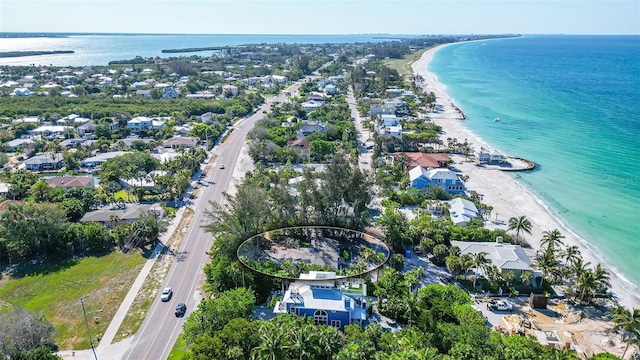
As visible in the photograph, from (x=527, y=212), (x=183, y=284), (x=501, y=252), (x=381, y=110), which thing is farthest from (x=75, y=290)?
(x=381, y=110)

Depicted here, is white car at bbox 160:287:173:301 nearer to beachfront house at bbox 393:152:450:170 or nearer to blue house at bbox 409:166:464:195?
blue house at bbox 409:166:464:195

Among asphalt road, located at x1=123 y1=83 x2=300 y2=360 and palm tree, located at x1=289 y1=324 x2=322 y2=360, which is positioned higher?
palm tree, located at x1=289 y1=324 x2=322 y2=360

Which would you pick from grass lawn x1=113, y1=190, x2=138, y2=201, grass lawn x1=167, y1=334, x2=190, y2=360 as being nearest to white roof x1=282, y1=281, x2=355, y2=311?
grass lawn x1=167, y1=334, x2=190, y2=360

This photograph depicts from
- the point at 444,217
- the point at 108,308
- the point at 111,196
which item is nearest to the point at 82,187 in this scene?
the point at 111,196

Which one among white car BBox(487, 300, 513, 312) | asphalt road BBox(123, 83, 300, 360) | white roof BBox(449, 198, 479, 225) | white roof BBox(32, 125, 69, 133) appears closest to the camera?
asphalt road BBox(123, 83, 300, 360)

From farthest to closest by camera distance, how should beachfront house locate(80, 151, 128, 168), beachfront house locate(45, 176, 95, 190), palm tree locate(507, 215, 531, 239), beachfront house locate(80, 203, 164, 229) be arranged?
1. beachfront house locate(80, 151, 128, 168)
2. beachfront house locate(45, 176, 95, 190)
3. beachfront house locate(80, 203, 164, 229)
4. palm tree locate(507, 215, 531, 239)

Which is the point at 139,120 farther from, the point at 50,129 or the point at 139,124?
the point at 50,129

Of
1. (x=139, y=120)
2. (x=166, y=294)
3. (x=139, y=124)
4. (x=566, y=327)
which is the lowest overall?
(x=566, y=327)
